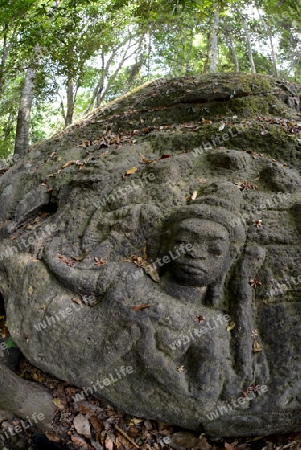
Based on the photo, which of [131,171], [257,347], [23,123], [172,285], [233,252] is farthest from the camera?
[23,123]

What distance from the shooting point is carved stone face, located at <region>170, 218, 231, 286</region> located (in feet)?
11.1

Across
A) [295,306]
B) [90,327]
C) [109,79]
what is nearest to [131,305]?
[90,327]

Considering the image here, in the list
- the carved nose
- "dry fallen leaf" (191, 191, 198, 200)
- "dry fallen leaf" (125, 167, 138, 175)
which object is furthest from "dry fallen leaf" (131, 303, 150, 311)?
"dry fallen leaf" (125, 167, 138, 175)

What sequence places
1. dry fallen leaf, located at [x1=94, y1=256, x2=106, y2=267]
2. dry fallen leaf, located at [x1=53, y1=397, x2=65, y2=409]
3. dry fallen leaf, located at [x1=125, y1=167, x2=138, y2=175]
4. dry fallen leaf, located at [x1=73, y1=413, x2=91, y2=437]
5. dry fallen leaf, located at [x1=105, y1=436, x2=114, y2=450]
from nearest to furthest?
1. dry fallen leaf, located at [x1=105, y1=436, x2=114, y2=450]
2. dry fallen leaf, located at [x1=73, y1=413, x2=91, y2=437]
3. dry fallen leaf, located at [x1=53, y1=397, x2=65, y2=409]
4. dry fallen leaf, located at [x1=94, y1=256, x2=106, y2=267]
5. dry fallen leaf, located at [x1=125, y1=167, x2=138, y2=175]

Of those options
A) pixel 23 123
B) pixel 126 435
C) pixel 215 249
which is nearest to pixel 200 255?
pixel 215 249

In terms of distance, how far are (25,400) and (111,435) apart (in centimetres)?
86

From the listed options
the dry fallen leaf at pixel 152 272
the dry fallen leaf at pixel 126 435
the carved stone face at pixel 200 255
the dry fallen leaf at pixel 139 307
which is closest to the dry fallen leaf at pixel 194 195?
the carved stone face at pixel 200 255

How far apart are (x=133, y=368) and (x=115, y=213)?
171 cm

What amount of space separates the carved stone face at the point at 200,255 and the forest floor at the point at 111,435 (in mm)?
1423

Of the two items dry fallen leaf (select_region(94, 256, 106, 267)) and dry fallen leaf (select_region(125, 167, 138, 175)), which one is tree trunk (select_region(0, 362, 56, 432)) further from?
dry fallen leaf (select_region(125, 167, 138, 175))

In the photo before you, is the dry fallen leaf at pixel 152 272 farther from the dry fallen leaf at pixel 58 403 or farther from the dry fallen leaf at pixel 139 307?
the dry fallen leaf at pixel 58 403

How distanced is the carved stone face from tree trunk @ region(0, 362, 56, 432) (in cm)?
173

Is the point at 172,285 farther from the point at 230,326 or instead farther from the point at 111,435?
the point at 111,435

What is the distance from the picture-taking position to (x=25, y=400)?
3289 millimetres
